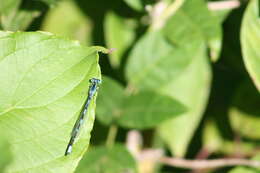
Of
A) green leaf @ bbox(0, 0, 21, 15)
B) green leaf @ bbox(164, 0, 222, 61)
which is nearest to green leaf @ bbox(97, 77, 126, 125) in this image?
green leaf @ bbox(164, 0, 222, 61)

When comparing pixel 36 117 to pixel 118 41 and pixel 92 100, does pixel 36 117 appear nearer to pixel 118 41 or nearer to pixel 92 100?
pixel 92 100

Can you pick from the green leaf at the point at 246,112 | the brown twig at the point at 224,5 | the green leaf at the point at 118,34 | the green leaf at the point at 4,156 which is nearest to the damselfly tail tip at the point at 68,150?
the green leaf at the point at 4,156

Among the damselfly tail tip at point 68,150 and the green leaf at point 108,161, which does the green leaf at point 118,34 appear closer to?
the green leaf at point 108,161

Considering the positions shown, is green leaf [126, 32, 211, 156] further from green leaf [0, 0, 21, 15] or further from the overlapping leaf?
green leaf [0, 0, 21, 15]

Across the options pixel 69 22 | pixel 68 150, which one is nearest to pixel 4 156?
pixel 68 150

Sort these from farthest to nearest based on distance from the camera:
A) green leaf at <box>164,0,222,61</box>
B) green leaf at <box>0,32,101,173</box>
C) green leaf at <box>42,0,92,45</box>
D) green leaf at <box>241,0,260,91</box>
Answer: green leaf at <box>42,0,92,45</box>, green leaf at <box>164,0,222,61</box>, green leaf at <box>241,0,260,91</box>, green leaf at <box>0,32,101,173</box>

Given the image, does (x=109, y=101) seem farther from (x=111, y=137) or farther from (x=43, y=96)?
(x=43, y=96)

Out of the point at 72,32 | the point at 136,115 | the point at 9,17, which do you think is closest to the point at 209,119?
the point at 136,115

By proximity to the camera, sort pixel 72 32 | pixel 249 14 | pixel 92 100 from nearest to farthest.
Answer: pixel 92 100
pixel 249 14
pixel 72 32
